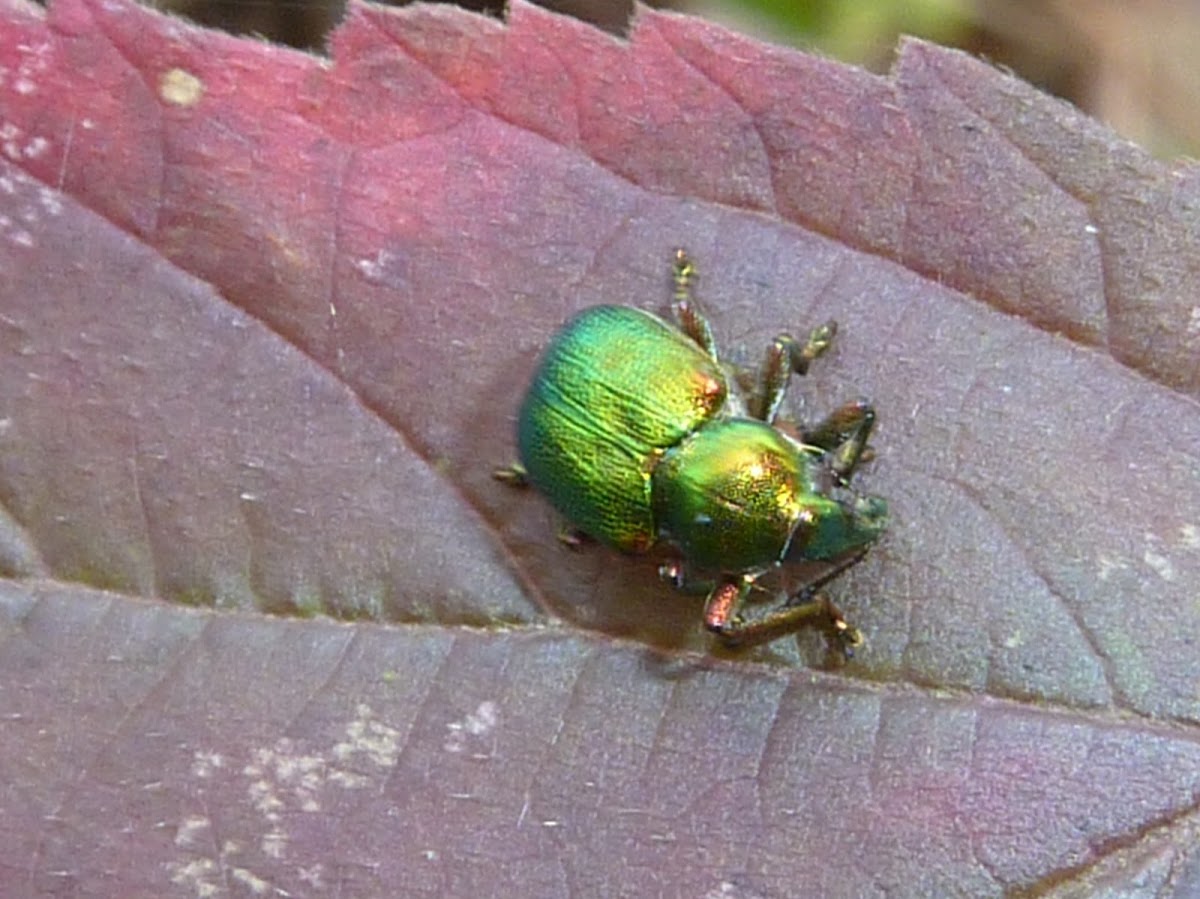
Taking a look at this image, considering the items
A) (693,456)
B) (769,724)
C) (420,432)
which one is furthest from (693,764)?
(420,432)

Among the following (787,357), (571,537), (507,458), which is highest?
(787,357)

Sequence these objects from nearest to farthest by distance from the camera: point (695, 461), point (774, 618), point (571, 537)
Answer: point (774, 618) → point (571, 537) → point (695, 461)

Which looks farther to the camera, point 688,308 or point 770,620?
point 688,308

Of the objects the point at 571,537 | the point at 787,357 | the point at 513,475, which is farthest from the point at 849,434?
the point at 513,475

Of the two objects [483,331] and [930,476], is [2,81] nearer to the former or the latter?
[483,331]

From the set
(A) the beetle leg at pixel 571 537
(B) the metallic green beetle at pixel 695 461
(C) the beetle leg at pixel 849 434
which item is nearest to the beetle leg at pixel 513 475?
(B) the metallic green beetle at pixel 695 461

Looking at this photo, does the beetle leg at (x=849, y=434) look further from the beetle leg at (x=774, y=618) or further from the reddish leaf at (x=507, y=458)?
the beetle leg at (x=774, y=618)

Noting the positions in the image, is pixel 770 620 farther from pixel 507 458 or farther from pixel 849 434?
pixel 507 458
